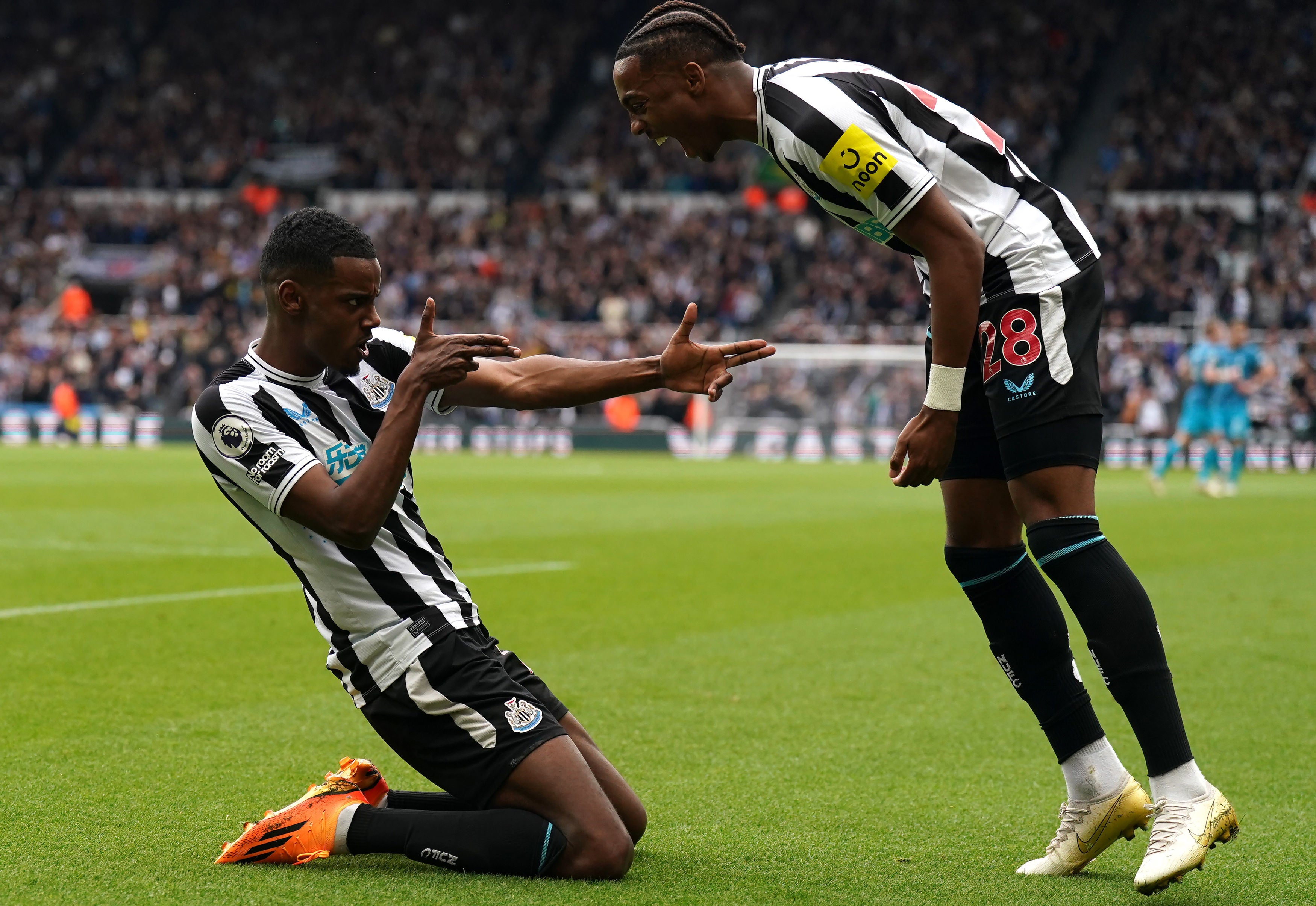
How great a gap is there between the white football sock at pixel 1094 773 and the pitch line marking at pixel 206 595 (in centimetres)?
585

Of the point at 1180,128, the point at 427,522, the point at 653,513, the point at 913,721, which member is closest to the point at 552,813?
the point at 913,721

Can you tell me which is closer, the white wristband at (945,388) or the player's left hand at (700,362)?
the white wristband at (945,388)

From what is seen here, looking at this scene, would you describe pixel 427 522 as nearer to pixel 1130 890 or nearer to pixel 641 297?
pixel 1130 890

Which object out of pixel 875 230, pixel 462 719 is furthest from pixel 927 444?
pixel 462 719

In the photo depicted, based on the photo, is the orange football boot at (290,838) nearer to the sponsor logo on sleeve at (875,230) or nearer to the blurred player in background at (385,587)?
the blurred player in background at (385,587)

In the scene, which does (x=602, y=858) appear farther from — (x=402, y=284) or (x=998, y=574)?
(x=402, y=284)

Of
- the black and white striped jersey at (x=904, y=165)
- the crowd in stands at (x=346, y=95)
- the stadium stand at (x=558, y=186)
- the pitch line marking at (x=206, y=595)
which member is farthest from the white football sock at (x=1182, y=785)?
the crowd in stands at (x=346, y=95)

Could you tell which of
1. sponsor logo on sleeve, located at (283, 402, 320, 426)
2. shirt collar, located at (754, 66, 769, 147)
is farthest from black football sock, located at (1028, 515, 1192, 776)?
sponsor logo on sleeve, located at (283, 402, 320, 426)

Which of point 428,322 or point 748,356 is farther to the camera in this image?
point 748,356

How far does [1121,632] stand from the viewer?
11.1 feet

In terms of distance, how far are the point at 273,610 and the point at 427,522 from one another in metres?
5.68

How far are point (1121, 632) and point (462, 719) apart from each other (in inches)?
60.3

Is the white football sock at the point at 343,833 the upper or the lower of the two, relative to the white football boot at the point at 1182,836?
lower

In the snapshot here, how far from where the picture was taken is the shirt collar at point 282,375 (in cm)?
369
